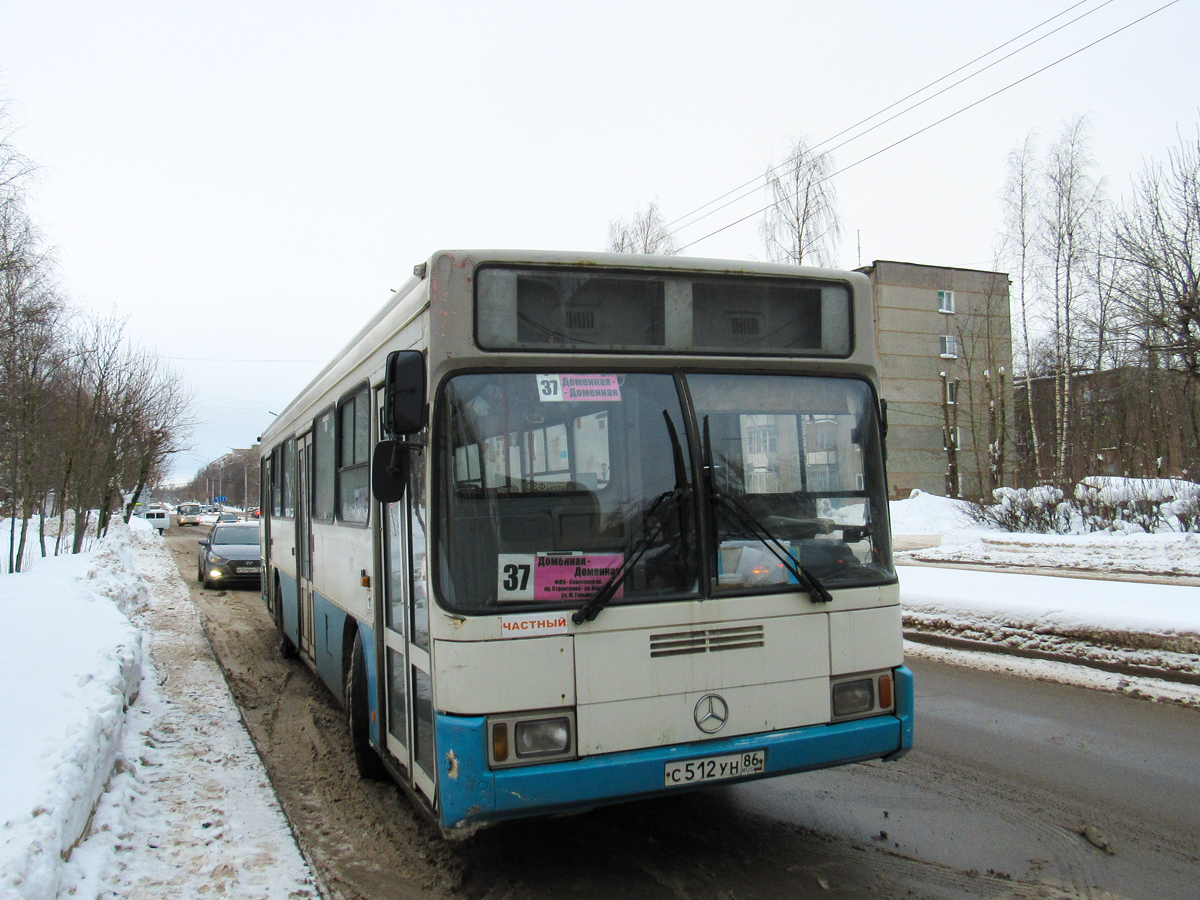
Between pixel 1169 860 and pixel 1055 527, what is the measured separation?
16.9m

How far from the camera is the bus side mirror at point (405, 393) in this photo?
12.8ft

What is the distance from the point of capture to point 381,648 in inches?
197

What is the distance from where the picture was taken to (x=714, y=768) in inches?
151

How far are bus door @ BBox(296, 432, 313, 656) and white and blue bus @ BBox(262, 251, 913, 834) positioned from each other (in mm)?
3739

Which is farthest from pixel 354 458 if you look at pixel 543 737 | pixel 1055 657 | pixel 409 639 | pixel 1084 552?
pixel 1084 552

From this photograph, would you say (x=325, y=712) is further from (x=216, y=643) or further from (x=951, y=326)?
(x=951, y=326)

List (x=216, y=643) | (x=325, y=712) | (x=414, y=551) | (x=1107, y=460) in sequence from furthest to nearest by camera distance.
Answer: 1. (x=1107, y=460)
2. (x=216, y=643)
3. (x=325, y=712)
4. (x=414, y=551)

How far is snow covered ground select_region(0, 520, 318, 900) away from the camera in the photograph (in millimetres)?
3854

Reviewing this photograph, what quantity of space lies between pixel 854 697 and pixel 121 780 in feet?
13.6

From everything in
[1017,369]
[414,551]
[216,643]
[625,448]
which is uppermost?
[1017,369]

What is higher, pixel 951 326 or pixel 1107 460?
pixel 951 326

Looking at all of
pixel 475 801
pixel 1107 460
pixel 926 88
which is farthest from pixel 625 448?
pixel 1107 460

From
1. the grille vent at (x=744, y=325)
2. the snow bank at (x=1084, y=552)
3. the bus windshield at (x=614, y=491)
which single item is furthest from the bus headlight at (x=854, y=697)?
the snow bank at (x=1084, y=552)

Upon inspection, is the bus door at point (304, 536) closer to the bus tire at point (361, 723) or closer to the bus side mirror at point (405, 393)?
the bus tire at point (361, 723)
